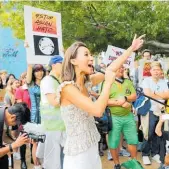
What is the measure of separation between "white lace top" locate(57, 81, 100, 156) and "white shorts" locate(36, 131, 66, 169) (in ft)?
5.46

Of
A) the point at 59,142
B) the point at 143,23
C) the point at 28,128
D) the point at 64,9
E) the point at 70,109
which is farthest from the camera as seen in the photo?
the point at 64,9

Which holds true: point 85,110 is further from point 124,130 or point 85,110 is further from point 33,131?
point 124,130

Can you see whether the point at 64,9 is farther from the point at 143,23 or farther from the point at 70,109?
the point at 70,109

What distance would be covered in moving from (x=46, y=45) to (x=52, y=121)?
1230 millimetres

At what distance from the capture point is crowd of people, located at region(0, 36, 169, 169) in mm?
2599

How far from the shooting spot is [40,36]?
5039 mm

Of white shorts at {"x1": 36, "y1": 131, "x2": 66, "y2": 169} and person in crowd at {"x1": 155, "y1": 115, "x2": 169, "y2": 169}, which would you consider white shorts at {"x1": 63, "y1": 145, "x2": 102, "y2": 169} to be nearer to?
white shorts at {"x1": 36, "y1": 131, "x2": 66, "y2": 169}

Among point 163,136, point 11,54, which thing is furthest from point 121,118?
point 11,54

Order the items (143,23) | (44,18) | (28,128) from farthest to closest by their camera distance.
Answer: (143,23) → (44,18) → (28,128)

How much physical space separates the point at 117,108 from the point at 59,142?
1.19 meters

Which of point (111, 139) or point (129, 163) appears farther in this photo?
point (111, 139)

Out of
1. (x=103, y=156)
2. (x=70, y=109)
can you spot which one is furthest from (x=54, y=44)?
(x=70, y=109)

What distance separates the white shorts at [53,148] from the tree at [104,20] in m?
8.73

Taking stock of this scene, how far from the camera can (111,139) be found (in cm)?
527
